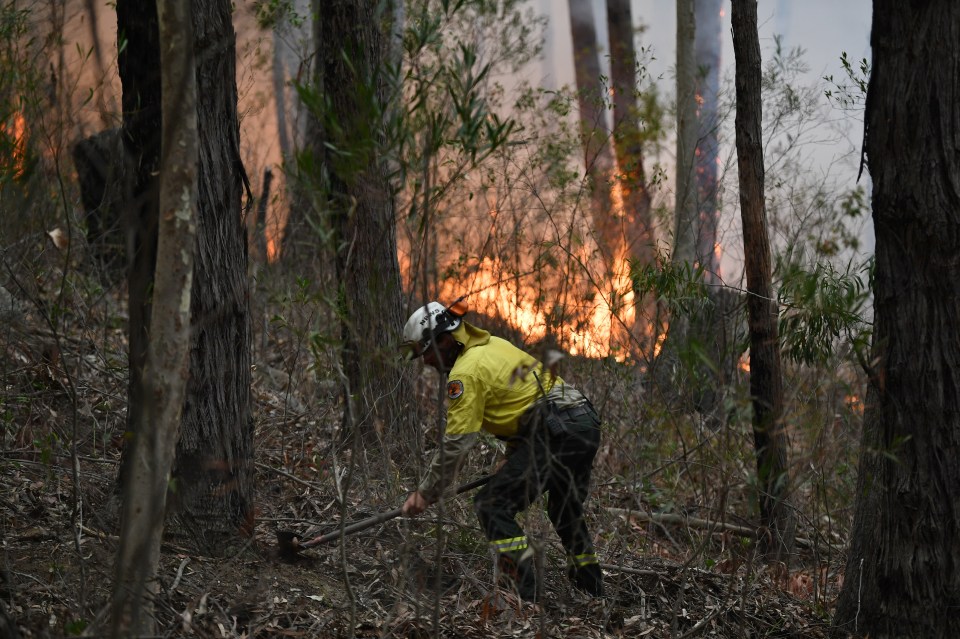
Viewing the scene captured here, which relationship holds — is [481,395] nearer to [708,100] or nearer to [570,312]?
[570,312]

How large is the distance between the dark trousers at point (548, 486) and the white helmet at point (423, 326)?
68cm

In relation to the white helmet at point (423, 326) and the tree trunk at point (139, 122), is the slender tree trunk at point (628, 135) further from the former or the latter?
the tree trunk at point (139, 122)

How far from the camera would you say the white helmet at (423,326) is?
5.21m

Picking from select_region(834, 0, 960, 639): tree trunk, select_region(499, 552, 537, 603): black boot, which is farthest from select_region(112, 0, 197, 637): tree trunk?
select_region(834, 0, 960, 639): tree trunk

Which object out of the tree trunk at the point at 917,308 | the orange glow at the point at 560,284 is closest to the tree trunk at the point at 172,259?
the tree trunk at the point at 917,308

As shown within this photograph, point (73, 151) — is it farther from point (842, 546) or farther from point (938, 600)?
point (938, 600)

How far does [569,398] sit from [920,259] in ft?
6.38

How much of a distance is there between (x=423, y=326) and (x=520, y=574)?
1.41 metres

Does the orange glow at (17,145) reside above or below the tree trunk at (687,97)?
below

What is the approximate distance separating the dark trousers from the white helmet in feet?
2.23

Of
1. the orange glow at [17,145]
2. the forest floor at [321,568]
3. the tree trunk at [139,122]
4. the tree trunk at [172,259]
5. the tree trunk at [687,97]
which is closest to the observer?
the tree trunk at [172,259]

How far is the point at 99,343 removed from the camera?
8492 mm

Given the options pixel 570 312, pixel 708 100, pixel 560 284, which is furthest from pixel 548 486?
pixel 708 100

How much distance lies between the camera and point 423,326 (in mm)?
5230
